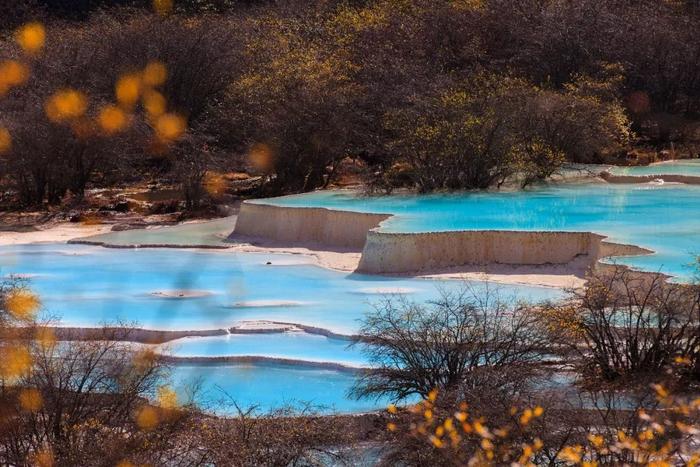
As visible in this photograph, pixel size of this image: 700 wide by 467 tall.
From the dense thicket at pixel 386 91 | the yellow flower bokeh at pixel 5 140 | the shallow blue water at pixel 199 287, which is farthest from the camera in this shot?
the yellow flower bokeh at pixel 5 140

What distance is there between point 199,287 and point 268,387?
5.09 meters

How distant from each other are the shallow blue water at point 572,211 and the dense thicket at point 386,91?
150 cm

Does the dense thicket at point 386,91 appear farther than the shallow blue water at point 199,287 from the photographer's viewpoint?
Yes

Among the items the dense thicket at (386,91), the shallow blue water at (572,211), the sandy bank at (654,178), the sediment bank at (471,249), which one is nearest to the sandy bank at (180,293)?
the sediment bank at (471,249)

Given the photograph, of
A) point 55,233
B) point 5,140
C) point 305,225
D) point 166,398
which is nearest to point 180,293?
point 305,225

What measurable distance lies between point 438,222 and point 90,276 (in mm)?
5146

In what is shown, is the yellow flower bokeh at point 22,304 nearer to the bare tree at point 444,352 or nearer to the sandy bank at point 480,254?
the bare tree at point 444,352

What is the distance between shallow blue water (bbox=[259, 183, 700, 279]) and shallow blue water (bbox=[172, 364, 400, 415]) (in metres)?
4.62

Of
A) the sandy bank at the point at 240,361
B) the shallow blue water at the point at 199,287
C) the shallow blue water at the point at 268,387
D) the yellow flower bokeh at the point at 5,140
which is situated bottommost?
the shallow blue water at the point at 268,387

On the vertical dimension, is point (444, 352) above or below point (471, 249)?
above

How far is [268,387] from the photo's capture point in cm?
1166

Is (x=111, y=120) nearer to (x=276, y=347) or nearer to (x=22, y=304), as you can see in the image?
(x=22, y=304)

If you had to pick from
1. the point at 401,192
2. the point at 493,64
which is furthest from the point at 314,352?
the point at 493,64

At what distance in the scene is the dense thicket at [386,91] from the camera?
24922 millimetres
